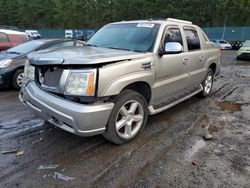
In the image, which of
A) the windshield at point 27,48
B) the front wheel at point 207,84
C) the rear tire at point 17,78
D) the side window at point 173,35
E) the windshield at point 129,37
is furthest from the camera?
the windshield at point 27,48

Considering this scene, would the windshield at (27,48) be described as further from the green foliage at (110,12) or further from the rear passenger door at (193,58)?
the green foliage at (110,12)

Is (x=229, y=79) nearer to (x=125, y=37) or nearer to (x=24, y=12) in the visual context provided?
(x=125, y=37)

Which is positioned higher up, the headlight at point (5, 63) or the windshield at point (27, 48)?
the windshield at point (27, 48)

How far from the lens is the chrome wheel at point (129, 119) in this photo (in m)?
3.42

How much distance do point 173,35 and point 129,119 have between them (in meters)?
1.89

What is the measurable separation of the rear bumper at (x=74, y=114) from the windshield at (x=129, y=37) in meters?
1.32

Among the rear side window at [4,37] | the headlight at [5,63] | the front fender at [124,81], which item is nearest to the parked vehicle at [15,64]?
the headlight at [5,63]

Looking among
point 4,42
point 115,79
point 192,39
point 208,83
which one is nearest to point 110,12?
point 4,42

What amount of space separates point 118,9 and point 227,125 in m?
52.8

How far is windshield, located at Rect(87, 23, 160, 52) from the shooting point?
3951 millimetres

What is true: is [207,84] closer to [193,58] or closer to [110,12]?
[193,58]

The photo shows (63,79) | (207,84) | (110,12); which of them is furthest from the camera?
(110,12)

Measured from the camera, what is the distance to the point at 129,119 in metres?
3.56

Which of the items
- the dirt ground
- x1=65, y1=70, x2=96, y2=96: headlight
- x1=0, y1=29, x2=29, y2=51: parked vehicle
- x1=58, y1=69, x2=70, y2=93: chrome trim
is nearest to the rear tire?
the dirt ground
